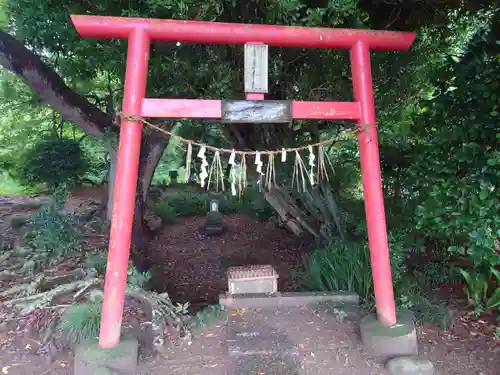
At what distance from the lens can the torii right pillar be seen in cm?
339

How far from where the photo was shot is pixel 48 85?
218 inches

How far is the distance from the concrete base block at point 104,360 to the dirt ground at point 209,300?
0.59 ft

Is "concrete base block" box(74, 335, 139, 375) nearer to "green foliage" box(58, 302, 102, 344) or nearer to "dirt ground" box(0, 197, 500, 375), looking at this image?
"dirt ground" box(0, 197, 500, 375)

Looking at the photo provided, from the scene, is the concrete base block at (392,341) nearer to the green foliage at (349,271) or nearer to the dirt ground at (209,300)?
the dirt ground at (209,300)

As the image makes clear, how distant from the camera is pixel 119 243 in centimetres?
312

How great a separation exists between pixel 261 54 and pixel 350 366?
8.68ft

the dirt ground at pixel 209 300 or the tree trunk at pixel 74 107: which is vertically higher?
the tree trunk at pixel 74 107

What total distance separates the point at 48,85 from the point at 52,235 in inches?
80.6

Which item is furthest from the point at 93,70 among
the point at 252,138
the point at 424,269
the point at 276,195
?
the point at 424,269

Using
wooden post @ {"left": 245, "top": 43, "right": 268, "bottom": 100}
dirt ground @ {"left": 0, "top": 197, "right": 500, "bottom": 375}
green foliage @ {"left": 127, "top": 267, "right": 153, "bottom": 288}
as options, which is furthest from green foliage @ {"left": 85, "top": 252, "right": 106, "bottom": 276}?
wooden post @ {"left": 245, "top": 43, "right": 268, "bottom": 100}

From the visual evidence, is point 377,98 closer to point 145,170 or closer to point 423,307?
point 423,307

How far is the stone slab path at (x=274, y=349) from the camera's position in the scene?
328 centimetres

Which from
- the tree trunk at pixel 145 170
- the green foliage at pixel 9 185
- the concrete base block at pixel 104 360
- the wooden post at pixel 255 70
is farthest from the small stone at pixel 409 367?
the green foliage at pixel 9 185

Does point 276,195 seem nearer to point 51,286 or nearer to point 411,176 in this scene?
point 411,176
